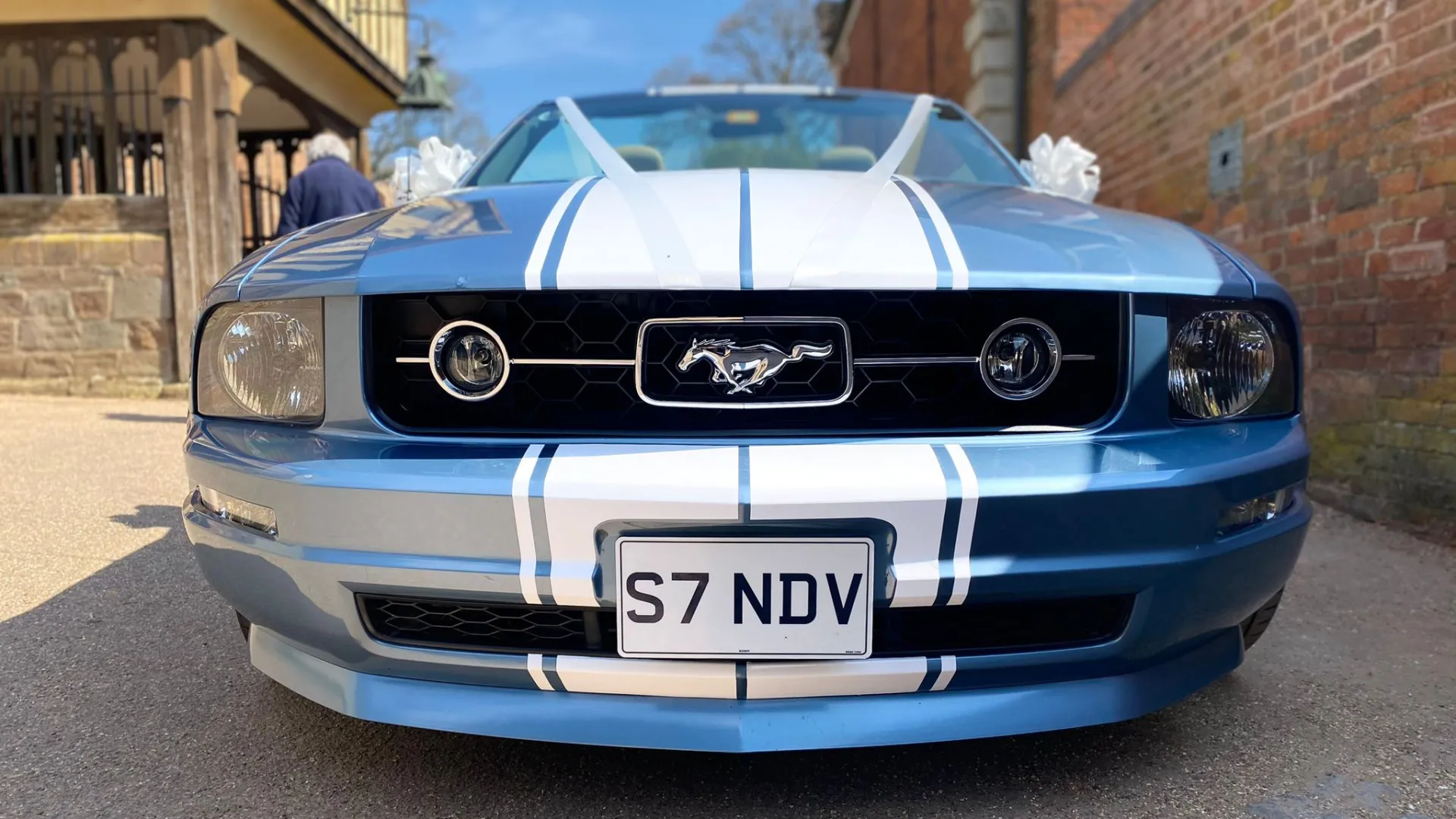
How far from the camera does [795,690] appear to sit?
1302mm

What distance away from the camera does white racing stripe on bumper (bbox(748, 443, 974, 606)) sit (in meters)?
1.23

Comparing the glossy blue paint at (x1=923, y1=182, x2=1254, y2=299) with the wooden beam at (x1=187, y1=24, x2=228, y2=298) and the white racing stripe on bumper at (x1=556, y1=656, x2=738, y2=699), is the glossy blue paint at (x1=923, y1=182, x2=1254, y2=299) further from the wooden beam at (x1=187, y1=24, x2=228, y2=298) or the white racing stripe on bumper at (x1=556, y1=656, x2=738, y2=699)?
the wooden beam at (x1=187, y1=24, x2=228, y2=298)

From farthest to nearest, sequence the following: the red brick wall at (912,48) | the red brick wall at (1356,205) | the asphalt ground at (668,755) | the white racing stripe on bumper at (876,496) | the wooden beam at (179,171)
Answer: the red brick wall at (912,48) → the wooden beam at (179,171) → the red brick wall at (1356,205) → the asphalt ground at (668,755) → the white racing stripe on bumper at (876,496)

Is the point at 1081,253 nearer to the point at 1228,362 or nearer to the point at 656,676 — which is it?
the point at 1228,362

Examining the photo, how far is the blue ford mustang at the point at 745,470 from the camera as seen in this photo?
1265mm

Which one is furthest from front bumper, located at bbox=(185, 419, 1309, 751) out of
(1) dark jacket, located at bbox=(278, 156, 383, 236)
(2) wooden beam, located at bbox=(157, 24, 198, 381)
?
(2) wooden beam, located at bbox=(157, 24, 198, 381)

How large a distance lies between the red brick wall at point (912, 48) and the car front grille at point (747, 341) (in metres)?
8.39

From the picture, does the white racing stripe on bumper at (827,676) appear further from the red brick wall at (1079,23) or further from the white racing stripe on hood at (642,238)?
the red brick wall at (1079,23)

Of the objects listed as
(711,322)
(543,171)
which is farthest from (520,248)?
(543,171)

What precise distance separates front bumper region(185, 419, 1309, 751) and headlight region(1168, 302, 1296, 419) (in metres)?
0.10

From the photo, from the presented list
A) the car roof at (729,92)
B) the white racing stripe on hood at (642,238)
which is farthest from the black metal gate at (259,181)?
the white racing stripe on hood at (642,238)

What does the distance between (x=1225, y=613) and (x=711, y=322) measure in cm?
95

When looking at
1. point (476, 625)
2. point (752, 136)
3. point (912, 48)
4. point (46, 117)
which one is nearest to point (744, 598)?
point (476, 625)

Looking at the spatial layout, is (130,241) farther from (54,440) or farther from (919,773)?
(919,773)
